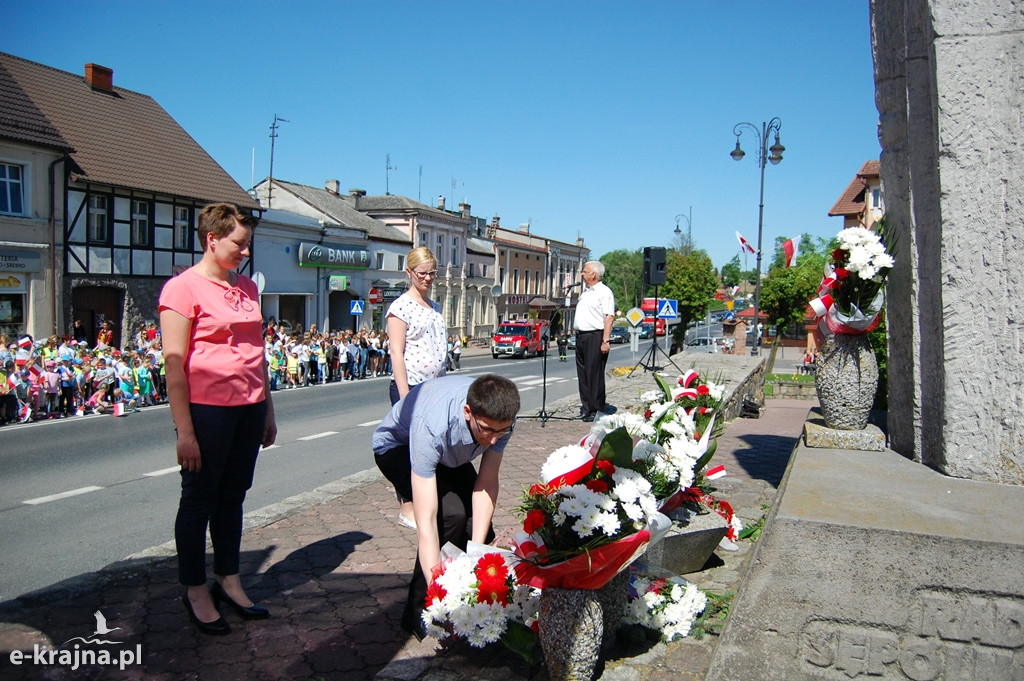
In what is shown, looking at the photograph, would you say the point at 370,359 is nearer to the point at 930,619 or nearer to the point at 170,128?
the point at 170,128

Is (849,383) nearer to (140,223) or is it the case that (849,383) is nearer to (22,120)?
(22,120)

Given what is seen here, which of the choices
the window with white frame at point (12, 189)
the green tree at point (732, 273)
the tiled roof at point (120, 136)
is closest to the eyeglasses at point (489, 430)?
the window with white frame at point (12, 189)

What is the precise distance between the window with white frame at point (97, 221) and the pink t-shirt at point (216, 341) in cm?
2250

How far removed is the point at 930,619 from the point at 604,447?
1.42 meters

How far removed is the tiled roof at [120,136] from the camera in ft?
77.3

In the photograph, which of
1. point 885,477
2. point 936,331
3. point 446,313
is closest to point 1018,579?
point 885,477

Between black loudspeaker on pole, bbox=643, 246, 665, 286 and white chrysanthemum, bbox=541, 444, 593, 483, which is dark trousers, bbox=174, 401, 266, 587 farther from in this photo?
black loudspeaker on pole, bbox=643, 246, 665, 286

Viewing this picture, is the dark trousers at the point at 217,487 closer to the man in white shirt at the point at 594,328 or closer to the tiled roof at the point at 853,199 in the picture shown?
the man in white shirt at the point at 594,328

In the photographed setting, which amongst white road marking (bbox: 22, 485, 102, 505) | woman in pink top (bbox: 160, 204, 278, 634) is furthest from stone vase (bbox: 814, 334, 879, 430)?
white road marking (bbox: 22, 485, 102, 505)

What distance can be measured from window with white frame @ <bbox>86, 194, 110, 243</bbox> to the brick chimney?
5.44m

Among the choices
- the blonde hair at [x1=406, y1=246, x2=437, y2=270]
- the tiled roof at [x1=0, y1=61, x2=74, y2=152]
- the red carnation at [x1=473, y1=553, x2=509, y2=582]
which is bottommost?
the red carnation at [x1=473, y1=553, x2=509, y2=582]

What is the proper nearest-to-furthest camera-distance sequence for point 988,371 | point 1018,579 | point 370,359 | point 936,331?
1. point 1018,579
2. point 988,371
3. point 936,331
4. point 370,359

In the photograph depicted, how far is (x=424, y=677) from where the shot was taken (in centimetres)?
311

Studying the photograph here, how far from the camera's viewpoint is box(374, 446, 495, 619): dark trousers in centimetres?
357
